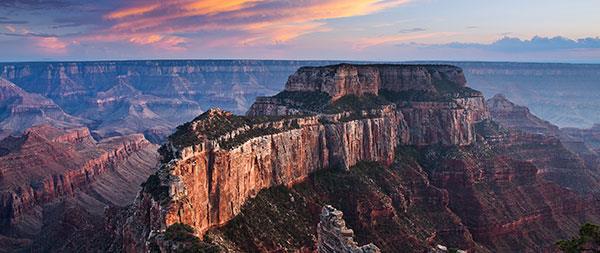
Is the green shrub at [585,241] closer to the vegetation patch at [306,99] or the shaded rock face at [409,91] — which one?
the vegetation patch at [306,99]

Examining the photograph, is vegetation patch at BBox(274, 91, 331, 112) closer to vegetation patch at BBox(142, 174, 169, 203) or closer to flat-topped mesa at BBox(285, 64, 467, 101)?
flat-topped mesa at BBox(285, 64, 467, 101)

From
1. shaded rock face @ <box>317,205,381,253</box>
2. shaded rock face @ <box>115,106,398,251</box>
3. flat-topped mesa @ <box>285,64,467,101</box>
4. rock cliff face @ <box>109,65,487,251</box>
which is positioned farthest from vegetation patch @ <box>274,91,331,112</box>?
shaded rock face @ <box>317,205,381,253</box>

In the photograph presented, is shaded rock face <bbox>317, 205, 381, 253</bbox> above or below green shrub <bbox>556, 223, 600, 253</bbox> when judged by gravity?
below

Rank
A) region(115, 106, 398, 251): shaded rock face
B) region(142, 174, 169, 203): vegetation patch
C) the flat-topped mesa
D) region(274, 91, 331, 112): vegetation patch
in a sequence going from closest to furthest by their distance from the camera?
region(142, 174, 169, 203): vegetation patch → region(115, 106, 398, 251): shaded rock face → region(274, 91, 331, 112): vegetation patch → the flat-topped mesa

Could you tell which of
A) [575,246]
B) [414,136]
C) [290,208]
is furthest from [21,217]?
[575,246]

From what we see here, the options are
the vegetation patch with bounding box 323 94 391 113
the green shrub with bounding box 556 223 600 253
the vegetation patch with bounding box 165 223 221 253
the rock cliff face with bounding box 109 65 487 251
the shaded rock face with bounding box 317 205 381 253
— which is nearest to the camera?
the green shrub with bounding box 556 223 600 253

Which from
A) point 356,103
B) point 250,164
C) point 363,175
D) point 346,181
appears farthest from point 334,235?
point 356,103

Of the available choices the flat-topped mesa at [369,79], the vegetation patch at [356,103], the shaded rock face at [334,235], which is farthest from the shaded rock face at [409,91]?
the shaded rock face at [334,235]

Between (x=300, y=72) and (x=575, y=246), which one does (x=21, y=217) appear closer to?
(x=300, y=72)

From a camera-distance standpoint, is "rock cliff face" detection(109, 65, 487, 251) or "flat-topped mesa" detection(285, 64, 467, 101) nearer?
"rock cliff face" detection(109, 65, 487, 251)
